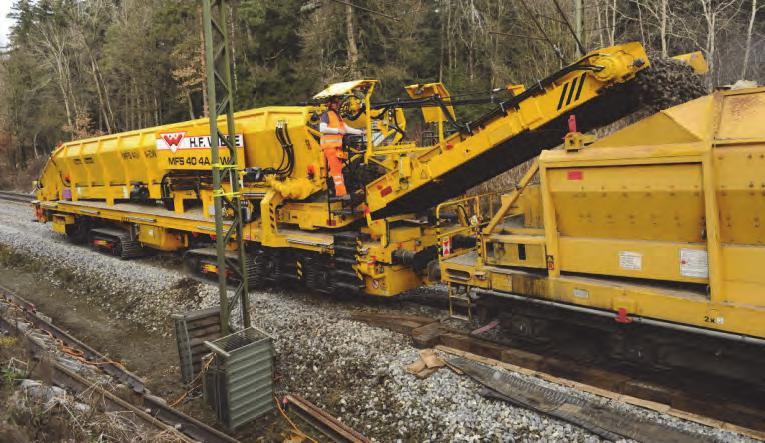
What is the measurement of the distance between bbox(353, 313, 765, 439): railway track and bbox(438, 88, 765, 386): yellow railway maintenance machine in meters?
0.24

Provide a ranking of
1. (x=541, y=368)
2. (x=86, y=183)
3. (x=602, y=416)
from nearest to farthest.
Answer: (x=602, y=416)
(x=541, y=368)
(x=86, y=183)

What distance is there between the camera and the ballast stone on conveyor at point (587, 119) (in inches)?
217

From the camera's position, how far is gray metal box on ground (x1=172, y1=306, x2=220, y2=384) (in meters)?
6.20

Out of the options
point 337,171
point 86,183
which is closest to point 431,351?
point 337,171

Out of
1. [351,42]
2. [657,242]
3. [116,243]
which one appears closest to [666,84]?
[657,242]

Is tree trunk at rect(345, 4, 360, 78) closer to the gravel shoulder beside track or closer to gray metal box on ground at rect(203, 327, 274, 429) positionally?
the gravel shoulder beside track

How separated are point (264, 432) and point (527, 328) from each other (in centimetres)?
300

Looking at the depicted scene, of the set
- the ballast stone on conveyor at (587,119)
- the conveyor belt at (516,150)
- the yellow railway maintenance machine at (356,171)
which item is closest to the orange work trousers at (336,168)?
the yellow railway maintenance machine at (356,171)

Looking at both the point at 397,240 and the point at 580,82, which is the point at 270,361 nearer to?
the point at 397,240

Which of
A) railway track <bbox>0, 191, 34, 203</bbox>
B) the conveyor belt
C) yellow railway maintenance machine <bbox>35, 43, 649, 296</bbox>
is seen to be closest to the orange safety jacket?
yellow railway maintenance machine <bbox>35, 43, 649, 296</bbox>

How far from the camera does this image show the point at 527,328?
600 centimetres

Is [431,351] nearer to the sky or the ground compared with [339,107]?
nearer to the ground

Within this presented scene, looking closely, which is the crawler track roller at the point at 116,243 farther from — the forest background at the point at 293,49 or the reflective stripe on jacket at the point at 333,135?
the forest background at the point at 293,49

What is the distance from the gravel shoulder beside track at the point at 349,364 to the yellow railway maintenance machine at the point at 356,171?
77 centimetres
